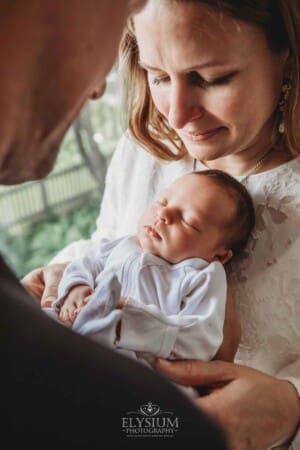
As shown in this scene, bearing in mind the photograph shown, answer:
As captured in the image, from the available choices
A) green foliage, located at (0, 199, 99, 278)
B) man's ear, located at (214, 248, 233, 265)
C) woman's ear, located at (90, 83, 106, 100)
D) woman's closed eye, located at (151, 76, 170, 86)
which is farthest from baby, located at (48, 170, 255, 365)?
green foliage, located at (0, 199, 99, 278)

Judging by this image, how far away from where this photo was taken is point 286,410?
48.8 inches

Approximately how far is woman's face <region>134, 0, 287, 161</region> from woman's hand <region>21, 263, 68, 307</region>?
41 centimetres

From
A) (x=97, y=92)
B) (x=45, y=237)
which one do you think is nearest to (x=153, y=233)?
(x=97, y=92)

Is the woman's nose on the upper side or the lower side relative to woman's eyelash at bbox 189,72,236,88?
lower

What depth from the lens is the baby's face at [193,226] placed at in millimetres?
1348

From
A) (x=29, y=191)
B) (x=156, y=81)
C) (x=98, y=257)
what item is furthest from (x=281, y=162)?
(x=29, y=191)

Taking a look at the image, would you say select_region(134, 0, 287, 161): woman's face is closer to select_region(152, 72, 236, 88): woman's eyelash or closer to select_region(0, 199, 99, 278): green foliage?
select_region(152, 72, 236, 88): woman's eyelash

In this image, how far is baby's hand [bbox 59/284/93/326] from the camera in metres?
1.21

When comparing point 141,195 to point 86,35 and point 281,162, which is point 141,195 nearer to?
point 281,162

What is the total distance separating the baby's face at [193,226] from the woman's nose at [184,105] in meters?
0.14

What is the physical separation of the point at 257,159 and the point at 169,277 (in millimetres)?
376

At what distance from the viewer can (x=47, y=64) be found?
614 millimetres

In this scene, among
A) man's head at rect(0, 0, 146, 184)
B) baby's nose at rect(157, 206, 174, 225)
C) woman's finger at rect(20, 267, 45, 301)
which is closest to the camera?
man's head at rect(0, 0, 146, 184)

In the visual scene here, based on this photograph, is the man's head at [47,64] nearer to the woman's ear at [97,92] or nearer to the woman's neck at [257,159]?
the woman's ear at [97,92]
